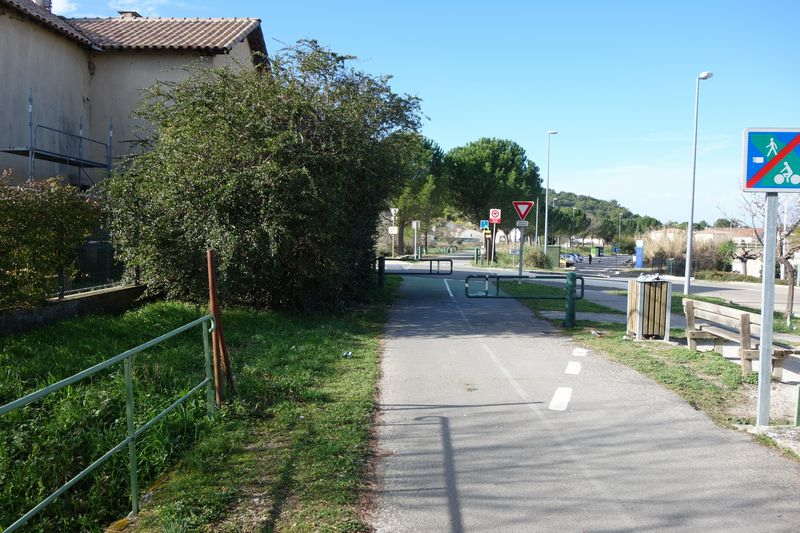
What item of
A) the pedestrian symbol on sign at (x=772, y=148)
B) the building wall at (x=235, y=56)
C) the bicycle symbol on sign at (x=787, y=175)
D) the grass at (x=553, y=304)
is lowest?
the grass at (x=553, y=304)

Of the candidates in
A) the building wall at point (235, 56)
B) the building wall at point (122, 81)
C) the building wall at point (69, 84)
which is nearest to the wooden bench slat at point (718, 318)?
the building wall at point (69, 84)

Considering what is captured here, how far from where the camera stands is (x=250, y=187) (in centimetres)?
1123

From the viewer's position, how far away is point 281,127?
12.1m

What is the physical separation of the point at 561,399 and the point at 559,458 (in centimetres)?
194

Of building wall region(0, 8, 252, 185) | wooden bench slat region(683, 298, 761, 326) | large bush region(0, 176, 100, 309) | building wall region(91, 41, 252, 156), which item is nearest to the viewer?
wooden bench slat region(683, 298, 761, 326)

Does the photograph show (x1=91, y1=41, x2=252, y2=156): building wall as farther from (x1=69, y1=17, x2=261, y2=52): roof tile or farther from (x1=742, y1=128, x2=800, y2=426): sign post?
(x1=742, y1=128, x2=800, y2=426): sign post

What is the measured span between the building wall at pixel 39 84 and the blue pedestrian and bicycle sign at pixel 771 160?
16.1m

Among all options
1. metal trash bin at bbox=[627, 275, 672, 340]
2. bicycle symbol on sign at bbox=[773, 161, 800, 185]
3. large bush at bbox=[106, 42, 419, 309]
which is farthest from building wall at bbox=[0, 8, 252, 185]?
bicycle symbol on sign at bbox=[773, 161, 800, 185]

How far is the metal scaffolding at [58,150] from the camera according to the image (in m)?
15.8

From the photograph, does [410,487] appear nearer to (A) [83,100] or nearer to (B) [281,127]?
(B) [281,127]

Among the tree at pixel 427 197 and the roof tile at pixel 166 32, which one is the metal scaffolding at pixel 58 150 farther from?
the tree at pixel 427 197

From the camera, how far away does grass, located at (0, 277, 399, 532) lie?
4.22 metres

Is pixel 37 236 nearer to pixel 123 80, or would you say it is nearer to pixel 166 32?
pixel 123 80

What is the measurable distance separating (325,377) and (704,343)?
650 centimetres
